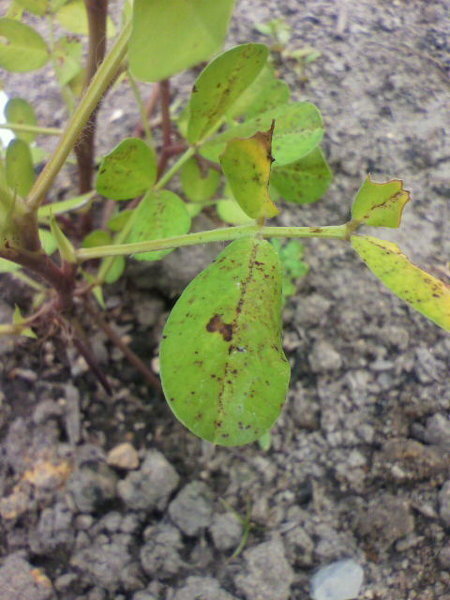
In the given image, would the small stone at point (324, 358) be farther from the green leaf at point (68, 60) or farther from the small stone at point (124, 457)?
the green leaf at point (68, 60)

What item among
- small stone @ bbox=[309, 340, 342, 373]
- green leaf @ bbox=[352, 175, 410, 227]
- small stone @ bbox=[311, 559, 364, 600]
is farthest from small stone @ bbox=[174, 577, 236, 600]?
green leaf @ bbox=[352, 175, 410, 227]

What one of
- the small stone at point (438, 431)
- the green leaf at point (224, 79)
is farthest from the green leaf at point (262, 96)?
the small stone at point (438, 431)

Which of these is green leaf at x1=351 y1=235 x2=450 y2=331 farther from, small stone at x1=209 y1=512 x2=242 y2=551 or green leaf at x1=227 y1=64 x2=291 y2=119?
small stone at x1=209 y1=512 x2=242 y2=551

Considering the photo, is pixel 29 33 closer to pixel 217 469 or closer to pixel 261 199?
pixel 261 199

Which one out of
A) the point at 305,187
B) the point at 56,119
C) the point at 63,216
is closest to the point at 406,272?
the point at 305,187

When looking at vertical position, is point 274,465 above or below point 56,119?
below

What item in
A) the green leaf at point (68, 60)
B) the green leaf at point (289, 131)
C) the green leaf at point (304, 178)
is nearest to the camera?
the green leaf at point (289, 131)
